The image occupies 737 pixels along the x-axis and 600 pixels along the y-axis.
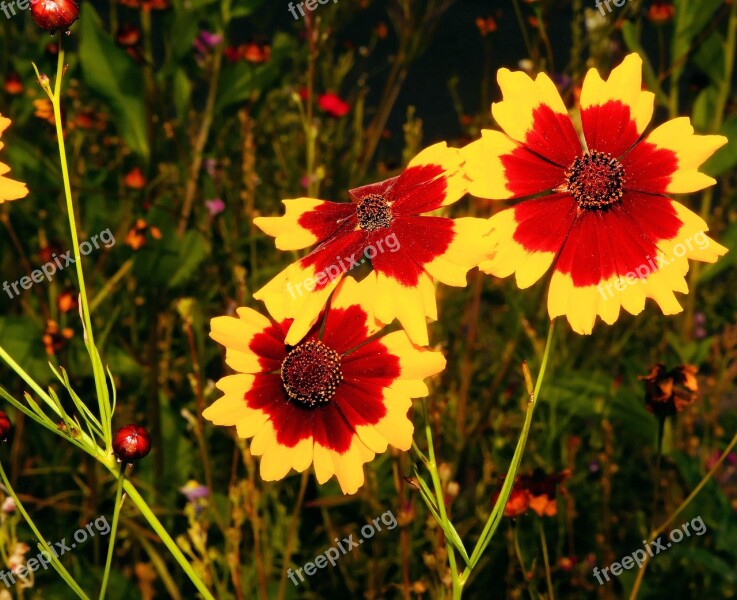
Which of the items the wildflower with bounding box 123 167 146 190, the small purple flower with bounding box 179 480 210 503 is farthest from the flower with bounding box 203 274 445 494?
the wildflower with bounding box 123 167 146 190

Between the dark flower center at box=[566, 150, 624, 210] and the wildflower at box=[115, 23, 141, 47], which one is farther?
the wildflower at box=[115, 23, 141, 47]

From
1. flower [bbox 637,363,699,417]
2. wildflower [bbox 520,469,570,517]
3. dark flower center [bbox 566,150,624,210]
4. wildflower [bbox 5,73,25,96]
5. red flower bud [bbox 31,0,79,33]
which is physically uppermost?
wildflower [bbox 5,73,25,96]

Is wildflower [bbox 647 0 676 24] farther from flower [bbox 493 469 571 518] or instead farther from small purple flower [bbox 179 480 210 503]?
small purple flower [bbox 179 480 210 503]

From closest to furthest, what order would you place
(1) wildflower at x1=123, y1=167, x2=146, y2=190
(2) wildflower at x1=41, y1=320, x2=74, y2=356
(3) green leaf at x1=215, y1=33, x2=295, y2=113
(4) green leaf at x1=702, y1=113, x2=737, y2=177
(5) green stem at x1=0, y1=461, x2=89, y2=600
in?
(5) green stem at x1=0, y1=461, x2=89, y2=600 < (2) wildflower at x1=41, y1=320, x2=74, y2=356 < (4) green leaf at x1=702, y1=113, x2=737, y2=177 < (1) wildflower at x1=123, y1=167, x2=146, y2=190 < (3) green leaf at x1=215, y1=33, x2=295, y2=113

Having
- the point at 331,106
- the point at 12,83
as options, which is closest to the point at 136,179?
the point at 12,83

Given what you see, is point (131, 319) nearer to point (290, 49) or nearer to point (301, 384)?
point (290, 49)

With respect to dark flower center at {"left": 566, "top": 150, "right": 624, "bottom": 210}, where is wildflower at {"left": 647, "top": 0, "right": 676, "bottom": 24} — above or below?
above

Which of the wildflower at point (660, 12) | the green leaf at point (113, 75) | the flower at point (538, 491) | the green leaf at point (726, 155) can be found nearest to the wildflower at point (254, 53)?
the green leaf at point (113, 75)
